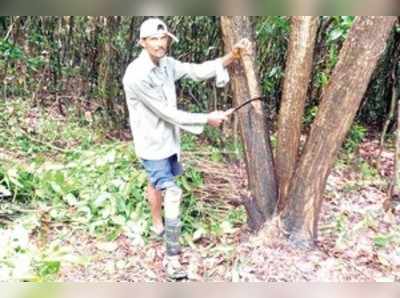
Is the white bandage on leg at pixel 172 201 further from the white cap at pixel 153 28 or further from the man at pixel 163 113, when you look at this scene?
the white cap at pixel 153 28

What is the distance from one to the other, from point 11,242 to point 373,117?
4.51 ft

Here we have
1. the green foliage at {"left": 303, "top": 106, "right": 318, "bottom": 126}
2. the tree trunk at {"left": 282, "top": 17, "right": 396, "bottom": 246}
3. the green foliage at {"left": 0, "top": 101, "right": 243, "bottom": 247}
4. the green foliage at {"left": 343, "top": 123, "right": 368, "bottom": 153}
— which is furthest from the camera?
the green foliage at {"left": 343, "top": 123, "right": 368, "bottom": 153}

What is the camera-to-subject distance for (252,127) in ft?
5.15

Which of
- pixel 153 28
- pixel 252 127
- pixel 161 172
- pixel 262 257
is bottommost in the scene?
pixel 262 257

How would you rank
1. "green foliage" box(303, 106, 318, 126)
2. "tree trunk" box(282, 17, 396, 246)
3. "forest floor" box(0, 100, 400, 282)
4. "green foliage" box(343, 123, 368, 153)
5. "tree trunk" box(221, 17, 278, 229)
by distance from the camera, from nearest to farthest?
"tree trunk" box(282, 17, 396, 246), "tree trunk" box(221, 17, 278, 229), "forest floor" box(0, 100, 400, 282), "green foliage" box(303, 106, 318, 126), "green foliage" box(343, 123, 368, 153)

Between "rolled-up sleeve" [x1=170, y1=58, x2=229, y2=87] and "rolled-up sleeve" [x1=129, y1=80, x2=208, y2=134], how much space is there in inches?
3.9

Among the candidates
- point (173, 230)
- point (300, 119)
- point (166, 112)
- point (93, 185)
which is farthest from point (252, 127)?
point (93, 185)

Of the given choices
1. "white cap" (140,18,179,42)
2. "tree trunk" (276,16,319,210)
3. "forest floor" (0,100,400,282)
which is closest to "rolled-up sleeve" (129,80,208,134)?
"white cap" (140,18,179,42)

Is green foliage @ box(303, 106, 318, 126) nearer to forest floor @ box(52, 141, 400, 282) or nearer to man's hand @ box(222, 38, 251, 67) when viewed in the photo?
forest floor @ box(52, 141, 400, 282)

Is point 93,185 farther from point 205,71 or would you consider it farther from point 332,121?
point 332,121

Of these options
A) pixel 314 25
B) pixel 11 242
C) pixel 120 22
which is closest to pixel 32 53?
pixel 120 22

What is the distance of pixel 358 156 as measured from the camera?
2.09m

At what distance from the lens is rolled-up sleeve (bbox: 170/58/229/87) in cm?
151

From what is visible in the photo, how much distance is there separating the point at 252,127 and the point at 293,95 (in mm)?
142
